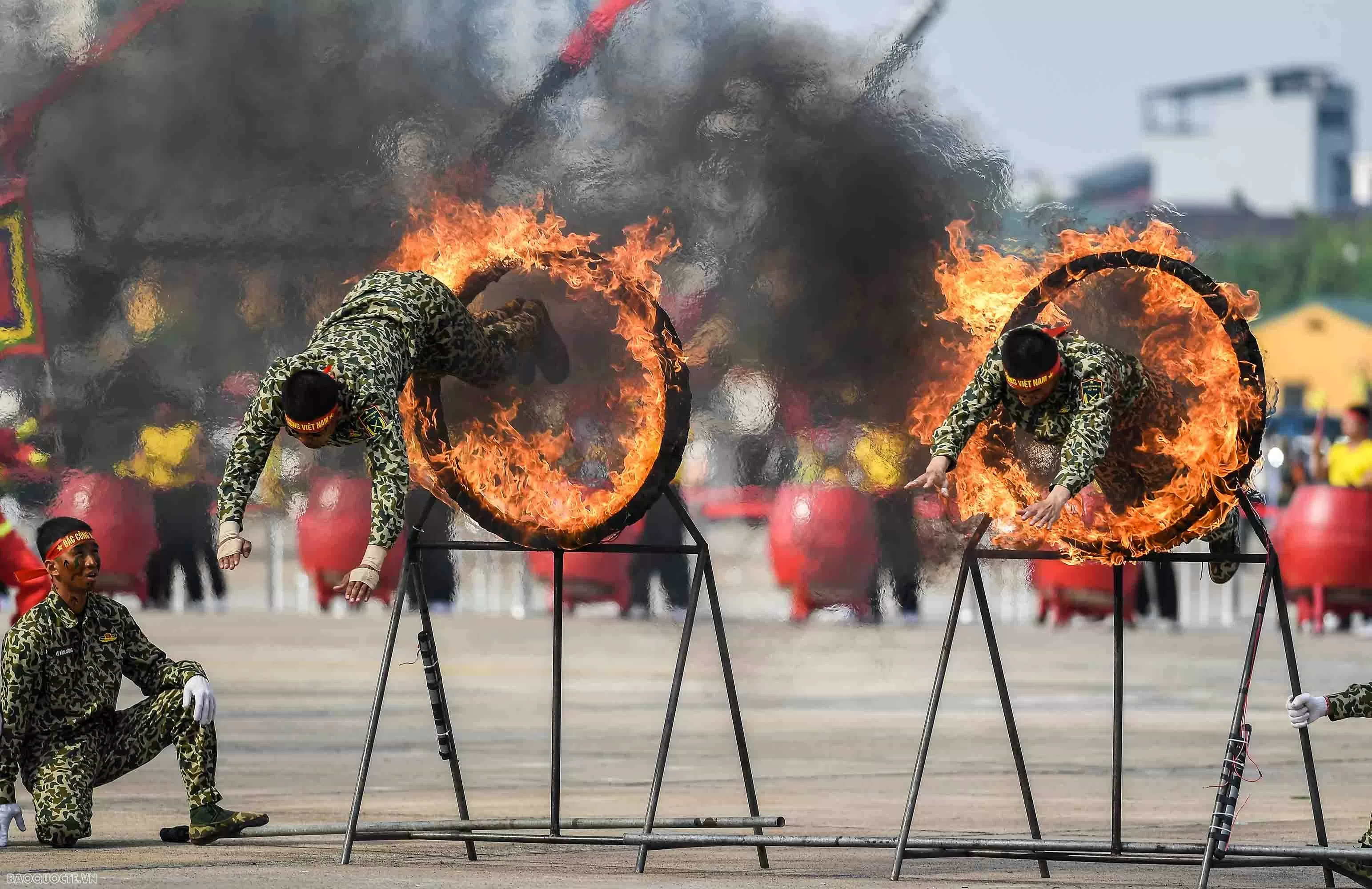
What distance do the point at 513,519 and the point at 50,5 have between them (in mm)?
9824

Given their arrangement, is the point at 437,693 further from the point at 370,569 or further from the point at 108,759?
the point at 108,759

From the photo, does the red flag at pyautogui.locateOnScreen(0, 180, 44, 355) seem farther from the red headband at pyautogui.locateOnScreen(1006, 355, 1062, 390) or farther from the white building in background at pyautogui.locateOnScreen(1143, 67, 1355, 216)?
the white building in background at pyautogui.locateOnScreen(1143, 67, 1355, 216)

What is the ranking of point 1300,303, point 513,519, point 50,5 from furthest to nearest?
point 1300,303 → point 50,5 → point 513,519

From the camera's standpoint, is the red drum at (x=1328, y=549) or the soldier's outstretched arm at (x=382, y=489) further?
the red drum at (x=1328, y=549)

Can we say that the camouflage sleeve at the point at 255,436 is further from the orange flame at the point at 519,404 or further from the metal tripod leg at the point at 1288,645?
the metal tripod leg at the point at 1288,645

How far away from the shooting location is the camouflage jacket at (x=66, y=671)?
862 centimetres

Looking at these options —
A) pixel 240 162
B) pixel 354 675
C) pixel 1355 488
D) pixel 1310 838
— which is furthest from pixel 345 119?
pixel 1310 838

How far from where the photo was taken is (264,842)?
8961 mm

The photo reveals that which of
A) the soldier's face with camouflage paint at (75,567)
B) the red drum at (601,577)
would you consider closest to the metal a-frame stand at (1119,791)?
the soldier's face with camouflage paint at (75,567)

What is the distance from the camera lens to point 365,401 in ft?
26.0

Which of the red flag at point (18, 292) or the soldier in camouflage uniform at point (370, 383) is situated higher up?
the red flag at point (18, 292)

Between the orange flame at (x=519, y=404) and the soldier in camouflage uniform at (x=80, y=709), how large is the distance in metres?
1.29

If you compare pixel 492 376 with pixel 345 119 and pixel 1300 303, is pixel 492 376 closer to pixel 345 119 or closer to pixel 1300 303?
pixel 345 119

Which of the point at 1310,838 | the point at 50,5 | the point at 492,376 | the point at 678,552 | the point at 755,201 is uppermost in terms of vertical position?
the point at 50,5
